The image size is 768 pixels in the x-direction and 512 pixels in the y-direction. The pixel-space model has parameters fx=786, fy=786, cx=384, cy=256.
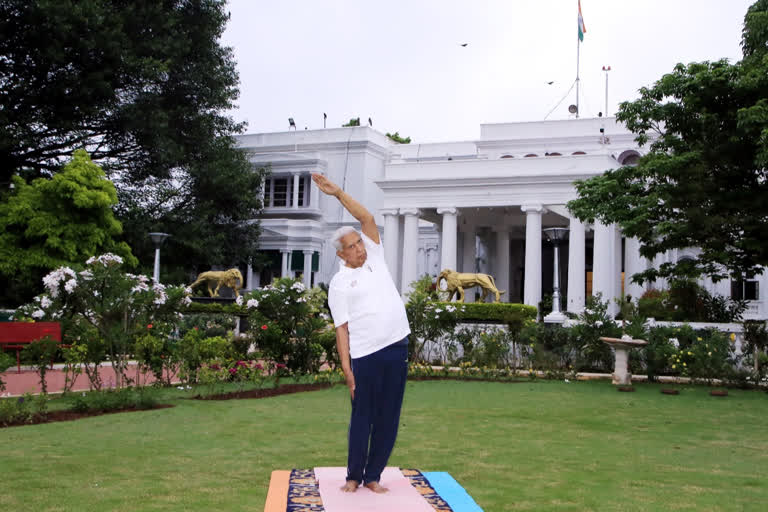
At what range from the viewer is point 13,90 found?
2556 cm

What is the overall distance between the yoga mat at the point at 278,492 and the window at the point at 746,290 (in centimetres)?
3130

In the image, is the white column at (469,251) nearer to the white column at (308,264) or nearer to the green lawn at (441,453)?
the white column at (308,264)

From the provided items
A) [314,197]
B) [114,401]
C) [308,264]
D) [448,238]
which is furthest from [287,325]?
[314,197]

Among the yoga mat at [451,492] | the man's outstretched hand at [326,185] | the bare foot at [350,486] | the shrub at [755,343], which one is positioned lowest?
the yoga mat at [451,492]

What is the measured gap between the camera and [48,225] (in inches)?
917

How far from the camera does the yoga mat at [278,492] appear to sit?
4.94 metres

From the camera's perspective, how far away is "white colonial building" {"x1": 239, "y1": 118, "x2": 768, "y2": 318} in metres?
30.3

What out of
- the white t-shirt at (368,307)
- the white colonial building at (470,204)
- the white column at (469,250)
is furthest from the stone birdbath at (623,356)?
the white column at (469,250)

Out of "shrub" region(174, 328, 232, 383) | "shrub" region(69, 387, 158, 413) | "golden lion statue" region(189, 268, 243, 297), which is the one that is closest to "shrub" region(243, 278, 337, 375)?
"shrub" region(174, 328, 232, 383)

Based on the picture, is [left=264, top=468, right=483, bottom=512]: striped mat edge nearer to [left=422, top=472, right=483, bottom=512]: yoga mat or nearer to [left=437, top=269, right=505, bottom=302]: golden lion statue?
[left=422, top=472, right=483, bottom=512]: yoga mat

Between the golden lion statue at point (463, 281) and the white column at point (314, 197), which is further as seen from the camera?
the white column at point (314, 197)

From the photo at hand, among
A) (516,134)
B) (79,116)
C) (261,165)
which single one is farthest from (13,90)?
(516,134)

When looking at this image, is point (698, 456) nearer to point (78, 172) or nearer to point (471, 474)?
point (471, 474)

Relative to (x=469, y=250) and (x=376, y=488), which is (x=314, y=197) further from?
(x=376, y=488)
